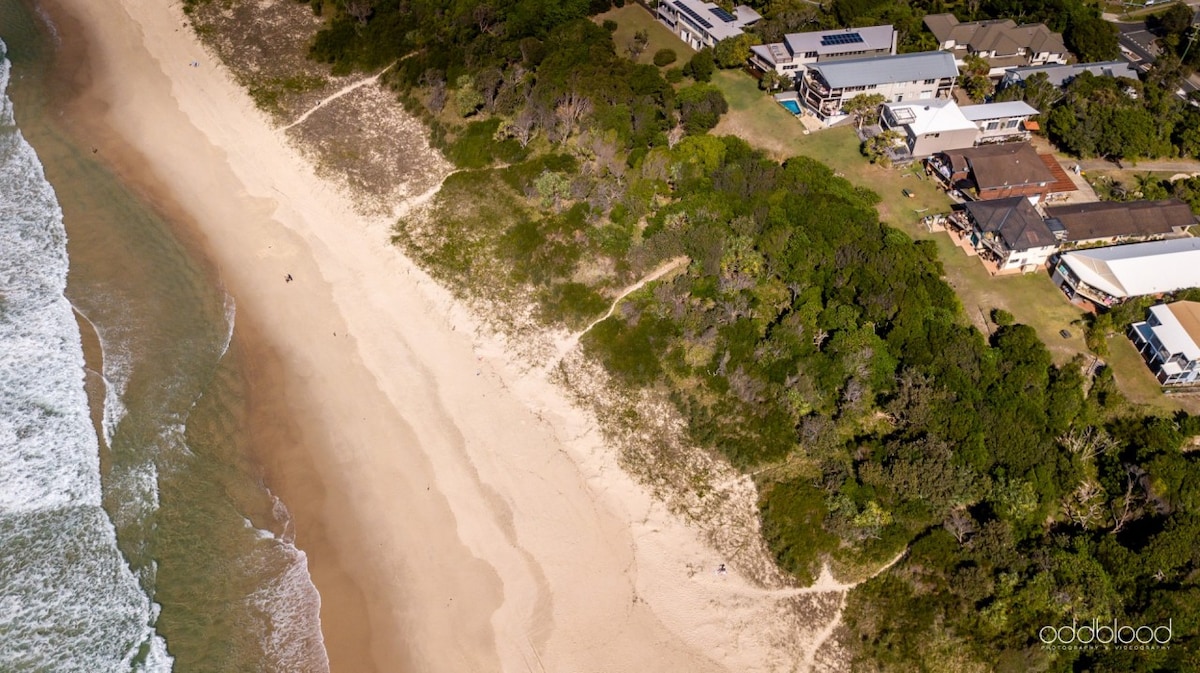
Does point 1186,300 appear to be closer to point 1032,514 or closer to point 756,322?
point 1032,514

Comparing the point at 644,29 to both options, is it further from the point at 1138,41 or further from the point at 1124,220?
the point at 1138,41

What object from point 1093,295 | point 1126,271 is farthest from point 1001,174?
point 1093,295

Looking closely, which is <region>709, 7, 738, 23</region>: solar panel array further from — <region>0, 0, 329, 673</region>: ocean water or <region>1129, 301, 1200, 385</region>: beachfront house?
<region>0, 0, 329, 673</region>: ocean water

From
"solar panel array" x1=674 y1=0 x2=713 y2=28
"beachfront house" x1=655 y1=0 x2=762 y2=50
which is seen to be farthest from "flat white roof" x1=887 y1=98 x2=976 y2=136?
"solar panel array" x1=674 y1=0 x2=713 y2=28

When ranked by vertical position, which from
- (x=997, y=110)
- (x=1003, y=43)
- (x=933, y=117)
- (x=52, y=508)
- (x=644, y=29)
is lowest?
(x=52, y=508)

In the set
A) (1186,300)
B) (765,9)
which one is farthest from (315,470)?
(765,9)

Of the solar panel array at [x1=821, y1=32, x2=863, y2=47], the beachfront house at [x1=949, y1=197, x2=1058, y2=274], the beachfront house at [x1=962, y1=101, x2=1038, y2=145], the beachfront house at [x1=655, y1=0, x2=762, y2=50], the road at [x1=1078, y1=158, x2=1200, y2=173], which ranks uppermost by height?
the beachfront house at [x1=655, y1=0, x2=762, y2=50]
